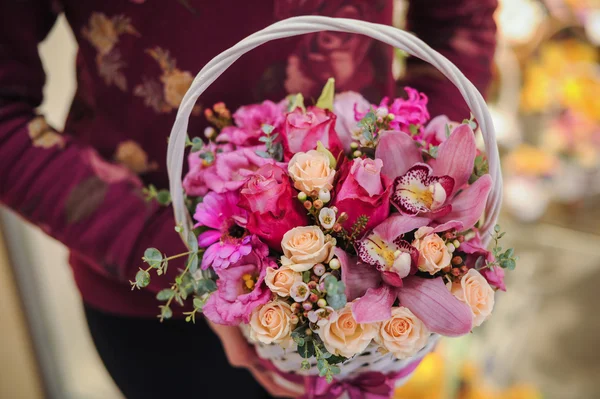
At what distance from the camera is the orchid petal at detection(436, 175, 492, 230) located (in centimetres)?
46

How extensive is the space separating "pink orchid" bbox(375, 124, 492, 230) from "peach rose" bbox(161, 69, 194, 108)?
0.93 feet

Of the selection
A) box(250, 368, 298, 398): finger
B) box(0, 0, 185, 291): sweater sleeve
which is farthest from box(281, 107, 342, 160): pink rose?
box(250, 368, 298, 398): finger

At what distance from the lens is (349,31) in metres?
0.46

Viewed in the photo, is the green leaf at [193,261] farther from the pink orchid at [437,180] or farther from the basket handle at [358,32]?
the pink orchid at [437,180]

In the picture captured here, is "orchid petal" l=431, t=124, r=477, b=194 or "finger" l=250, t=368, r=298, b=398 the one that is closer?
"orchid petal" l=431, t=124, r=477, b=194

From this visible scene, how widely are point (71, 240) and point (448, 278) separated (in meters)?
0.46

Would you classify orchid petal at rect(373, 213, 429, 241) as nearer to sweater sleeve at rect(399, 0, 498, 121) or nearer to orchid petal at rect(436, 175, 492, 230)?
orchid petal at rect(436, 175, 492, 230)

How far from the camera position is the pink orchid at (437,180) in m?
0.46

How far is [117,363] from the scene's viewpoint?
78cm

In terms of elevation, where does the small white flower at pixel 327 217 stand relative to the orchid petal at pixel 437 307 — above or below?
above

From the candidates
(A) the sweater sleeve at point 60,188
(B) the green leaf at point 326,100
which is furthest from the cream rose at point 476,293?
(A) the sweater sleeve at point 60,188

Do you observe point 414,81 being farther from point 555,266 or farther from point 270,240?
point 555,266

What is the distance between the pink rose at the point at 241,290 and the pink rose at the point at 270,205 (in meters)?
0.02

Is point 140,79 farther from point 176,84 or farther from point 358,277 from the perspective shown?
point 358,277
